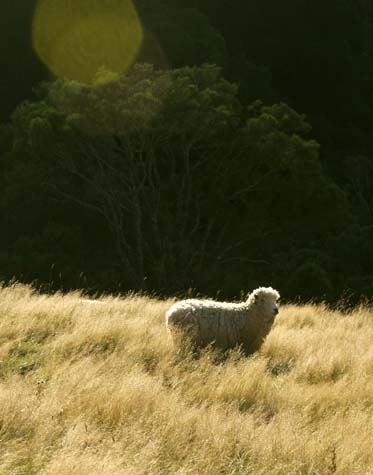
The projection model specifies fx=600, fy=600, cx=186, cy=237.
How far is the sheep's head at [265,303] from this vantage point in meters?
7.19

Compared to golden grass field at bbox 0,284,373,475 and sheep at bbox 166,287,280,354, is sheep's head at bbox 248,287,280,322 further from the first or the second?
golden grass field at bbox 0,284,373,475

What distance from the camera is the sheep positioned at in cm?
668

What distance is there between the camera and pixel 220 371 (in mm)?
5934

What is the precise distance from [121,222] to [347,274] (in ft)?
25.5

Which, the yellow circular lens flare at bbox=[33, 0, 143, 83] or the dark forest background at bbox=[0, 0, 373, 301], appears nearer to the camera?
the dark forest background at bbox=[0, 0, 373, 301]

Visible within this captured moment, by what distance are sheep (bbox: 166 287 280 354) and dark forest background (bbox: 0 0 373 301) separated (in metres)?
10.6

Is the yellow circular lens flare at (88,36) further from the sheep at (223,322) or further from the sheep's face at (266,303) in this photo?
the sheep at (223,322)

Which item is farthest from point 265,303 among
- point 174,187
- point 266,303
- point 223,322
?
point 174,187

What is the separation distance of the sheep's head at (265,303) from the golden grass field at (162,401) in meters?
0.42

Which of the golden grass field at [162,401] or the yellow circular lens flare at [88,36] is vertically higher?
the yellow circular lens flare at [88,36]

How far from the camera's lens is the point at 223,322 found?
692cm

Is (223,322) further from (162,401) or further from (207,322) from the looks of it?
(162,401)

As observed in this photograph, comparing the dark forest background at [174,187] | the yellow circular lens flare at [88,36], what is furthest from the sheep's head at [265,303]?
the yellow circular lens flare at [88,36]

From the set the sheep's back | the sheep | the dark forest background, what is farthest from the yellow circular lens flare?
the sheep's back
